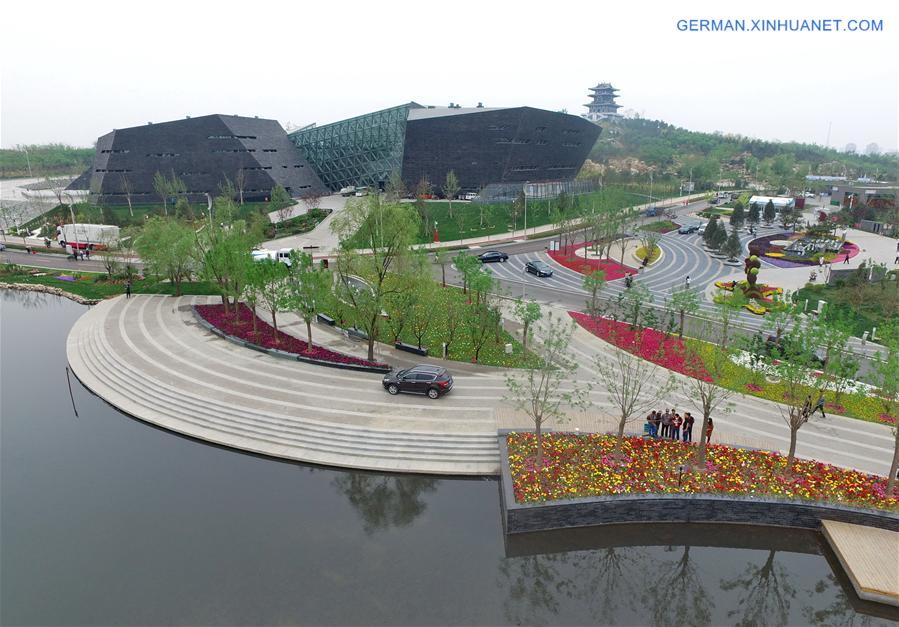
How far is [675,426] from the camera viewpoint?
18.2m

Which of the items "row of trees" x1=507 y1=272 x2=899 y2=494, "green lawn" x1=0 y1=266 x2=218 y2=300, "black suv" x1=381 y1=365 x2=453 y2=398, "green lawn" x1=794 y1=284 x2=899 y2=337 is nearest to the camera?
"row of trees" x1=507 y1=272 x2=899 y2=494

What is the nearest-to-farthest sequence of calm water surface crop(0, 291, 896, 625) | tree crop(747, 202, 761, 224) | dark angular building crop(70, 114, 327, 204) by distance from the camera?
calm water surface crop(0, 291, 896, 625)
tree crop(747, 202, 761, 224)
dark angular building crop(70, 114, 327, 204)

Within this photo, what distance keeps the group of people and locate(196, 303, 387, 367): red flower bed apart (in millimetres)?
12505

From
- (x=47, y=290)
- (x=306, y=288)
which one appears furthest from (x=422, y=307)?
(x=47, y=290)


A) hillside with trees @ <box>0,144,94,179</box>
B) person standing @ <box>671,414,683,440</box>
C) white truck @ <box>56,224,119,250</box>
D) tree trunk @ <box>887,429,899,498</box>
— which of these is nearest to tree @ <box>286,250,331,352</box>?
person standing @ <box>671,414,683,440</box>

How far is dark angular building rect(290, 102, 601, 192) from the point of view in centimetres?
7556

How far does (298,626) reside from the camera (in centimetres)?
1157

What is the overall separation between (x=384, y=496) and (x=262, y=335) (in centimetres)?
1572

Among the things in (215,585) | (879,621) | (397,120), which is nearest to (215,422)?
(215,585)

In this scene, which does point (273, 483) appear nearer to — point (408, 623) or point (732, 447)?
point (408, 623)

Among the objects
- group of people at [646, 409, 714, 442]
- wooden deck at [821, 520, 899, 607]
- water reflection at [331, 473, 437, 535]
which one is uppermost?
group of people at [646, 409, 714, 442]

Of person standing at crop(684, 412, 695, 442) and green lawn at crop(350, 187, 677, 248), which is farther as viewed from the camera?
green lawn at crop(350, 187, 677, 248)

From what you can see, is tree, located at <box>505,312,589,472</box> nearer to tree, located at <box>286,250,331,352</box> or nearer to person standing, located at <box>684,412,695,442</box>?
person standing, located at <box>684,412,695,442</box>

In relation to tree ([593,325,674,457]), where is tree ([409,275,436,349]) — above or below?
above
